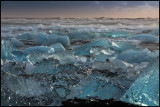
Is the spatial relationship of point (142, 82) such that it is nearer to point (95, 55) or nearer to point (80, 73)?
point (80, 73)

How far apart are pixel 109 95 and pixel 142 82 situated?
12.3 inches

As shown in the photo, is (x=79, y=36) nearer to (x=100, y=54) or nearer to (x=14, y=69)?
(x=100, y=54)

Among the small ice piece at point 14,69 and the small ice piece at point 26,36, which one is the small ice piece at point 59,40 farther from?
the small ice piece at point 14,69

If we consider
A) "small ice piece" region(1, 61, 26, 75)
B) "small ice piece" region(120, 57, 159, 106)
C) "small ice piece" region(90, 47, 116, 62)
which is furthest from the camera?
"small ice piece" region(90, 47, 116, 62)

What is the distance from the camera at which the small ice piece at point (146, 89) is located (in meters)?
1.84

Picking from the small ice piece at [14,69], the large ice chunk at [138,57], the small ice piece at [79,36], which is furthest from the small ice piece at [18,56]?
the small ice piece at [79,36]

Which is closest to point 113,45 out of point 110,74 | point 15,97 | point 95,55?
point 95,55

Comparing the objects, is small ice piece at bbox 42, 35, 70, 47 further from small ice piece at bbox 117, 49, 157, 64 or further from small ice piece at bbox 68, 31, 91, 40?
small ice piece at bbox 117, 49, 157, 64

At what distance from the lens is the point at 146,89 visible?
1.90 meters

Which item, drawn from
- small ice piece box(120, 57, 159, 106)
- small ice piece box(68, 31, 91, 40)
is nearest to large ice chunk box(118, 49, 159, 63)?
small ice piece box(120, 57, 159, 106)

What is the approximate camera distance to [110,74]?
9.10 feet

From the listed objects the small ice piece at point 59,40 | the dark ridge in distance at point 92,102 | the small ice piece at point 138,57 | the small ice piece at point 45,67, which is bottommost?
the small ice piece at point 59,40

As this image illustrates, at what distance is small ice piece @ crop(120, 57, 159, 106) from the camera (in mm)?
1843

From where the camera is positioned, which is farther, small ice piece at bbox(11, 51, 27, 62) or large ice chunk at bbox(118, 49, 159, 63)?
→ small ice piece at bbox(11, 51, 27, 62)
